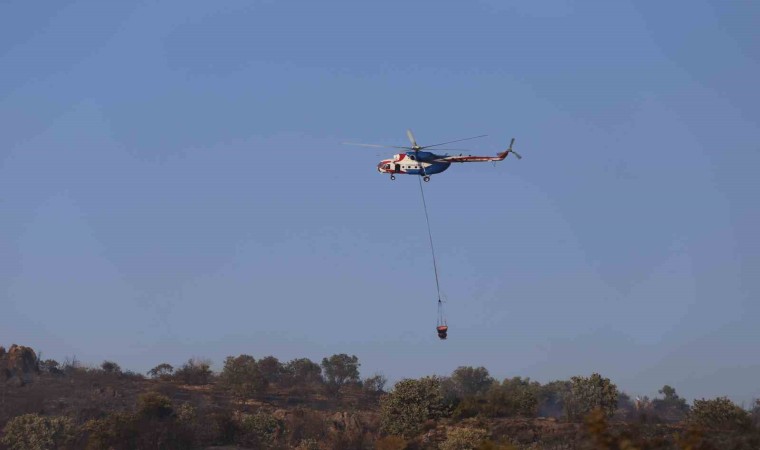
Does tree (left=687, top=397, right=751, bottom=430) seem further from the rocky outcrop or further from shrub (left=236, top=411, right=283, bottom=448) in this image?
the rocky outcrop

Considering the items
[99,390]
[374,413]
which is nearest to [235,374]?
[99,390]

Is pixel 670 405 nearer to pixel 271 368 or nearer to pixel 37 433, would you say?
pixel 271 368

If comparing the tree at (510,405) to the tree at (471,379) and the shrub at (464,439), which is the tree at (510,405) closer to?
the shrub at (464,439)

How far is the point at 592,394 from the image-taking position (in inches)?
3369

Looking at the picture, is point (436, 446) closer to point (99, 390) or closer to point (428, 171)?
point (428, 171)

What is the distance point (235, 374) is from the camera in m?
98.1

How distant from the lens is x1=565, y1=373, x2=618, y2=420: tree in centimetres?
8482

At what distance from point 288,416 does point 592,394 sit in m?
28.3

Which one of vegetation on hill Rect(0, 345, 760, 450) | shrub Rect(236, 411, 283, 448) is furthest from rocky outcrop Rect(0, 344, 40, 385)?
shrub Rect(236, 411, 283, 448)

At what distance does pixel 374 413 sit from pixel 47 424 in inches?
1087

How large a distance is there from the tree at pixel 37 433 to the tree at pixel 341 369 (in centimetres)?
4710

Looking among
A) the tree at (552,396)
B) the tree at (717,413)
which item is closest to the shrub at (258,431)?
the tree at (717,413)

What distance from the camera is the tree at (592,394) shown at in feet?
278

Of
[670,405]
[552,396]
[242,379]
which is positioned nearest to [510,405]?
[242,379]
